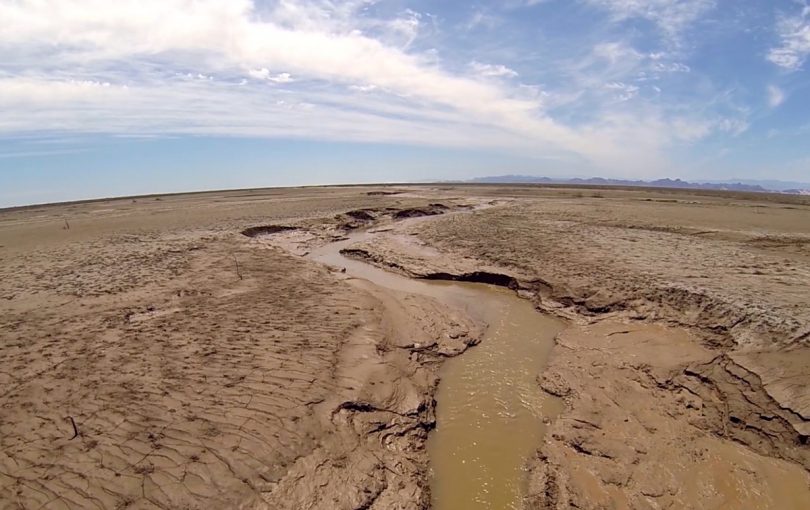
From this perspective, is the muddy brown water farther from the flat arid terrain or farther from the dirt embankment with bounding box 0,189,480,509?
the dirt embankment with bounding box 0,189,480,509

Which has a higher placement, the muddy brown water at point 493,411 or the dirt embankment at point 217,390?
the dirt embankment at point 217,390

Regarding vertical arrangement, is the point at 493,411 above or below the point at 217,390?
below

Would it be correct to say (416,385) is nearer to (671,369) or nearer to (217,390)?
(217,390)

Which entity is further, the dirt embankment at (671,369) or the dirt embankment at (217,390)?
the dirt embankment at (671,369)

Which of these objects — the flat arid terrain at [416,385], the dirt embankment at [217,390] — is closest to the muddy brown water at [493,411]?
the flat arid terrain at [416,385]

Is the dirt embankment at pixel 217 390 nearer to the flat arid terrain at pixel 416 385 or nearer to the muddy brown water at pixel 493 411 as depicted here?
the flat arid terrain at pixel 416 385

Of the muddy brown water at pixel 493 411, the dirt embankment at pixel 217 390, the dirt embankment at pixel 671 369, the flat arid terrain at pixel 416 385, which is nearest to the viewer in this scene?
the dirt embankment at pixel 217 390

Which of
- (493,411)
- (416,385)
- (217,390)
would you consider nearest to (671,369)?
(493,411)

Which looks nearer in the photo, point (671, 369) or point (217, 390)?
point (217, 390)
